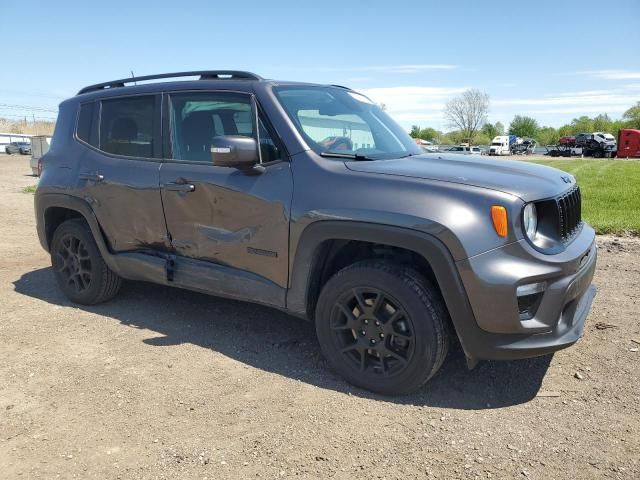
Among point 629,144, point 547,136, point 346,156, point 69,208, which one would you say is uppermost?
point 547,136

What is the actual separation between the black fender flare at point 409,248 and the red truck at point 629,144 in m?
51.0

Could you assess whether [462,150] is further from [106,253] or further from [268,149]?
[268,149]

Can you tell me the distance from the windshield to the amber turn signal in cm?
105

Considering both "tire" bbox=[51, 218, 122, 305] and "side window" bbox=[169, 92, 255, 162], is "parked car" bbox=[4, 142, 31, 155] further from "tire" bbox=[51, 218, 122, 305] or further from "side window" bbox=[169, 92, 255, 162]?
"side window" bbox=[169, 92, 255, 162]

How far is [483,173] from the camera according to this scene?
10.8ft

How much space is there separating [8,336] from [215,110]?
2.49m

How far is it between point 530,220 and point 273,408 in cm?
184

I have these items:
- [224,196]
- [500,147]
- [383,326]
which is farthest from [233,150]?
[500,147]

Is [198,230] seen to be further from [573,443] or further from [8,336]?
[573,443]

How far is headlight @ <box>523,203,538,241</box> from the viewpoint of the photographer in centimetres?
294

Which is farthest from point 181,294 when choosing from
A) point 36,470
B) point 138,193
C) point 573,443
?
point 573,443

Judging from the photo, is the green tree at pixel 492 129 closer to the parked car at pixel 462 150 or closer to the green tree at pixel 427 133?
the green tree at pixel 427 133

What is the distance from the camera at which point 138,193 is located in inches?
167

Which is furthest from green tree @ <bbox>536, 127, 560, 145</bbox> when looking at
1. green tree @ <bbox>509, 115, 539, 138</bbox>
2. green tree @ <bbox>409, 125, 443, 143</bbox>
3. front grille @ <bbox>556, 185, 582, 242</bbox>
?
front grille @ <bbox>556, 185, 582, 242</bbox>
